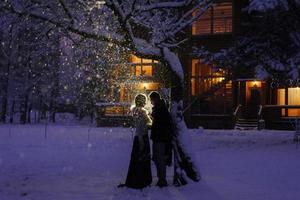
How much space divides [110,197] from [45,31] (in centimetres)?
457

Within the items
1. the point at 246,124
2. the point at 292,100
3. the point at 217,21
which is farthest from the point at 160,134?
the point at 217,21

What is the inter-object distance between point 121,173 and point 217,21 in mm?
25768

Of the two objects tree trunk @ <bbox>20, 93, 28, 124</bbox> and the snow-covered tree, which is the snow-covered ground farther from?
tree trunk @ <bbox>20, 93, 28, 124</bbox>

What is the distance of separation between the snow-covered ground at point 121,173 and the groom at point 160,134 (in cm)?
38

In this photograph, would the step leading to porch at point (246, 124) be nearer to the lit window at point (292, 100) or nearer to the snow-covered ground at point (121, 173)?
the lit window at point (292, 100)

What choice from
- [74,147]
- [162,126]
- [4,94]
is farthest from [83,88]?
[162,126]

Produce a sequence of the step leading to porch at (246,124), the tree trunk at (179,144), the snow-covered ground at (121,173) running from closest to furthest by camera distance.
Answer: the snow-covered ground at (121,173) → the tree trunk at (179,144) → the step leading to porch at (246,124)

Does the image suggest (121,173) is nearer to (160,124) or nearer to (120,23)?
(160,124)

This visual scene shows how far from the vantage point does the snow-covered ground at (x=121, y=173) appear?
32.7 feet

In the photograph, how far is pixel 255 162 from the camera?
15016 mm

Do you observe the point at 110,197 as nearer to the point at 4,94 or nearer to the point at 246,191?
the point at 246,191

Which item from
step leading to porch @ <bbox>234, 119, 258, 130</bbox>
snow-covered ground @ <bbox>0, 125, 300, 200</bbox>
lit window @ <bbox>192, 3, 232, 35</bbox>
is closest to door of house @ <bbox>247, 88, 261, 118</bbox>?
step leading to porch @ <bbox>234, 119, 258, 130</bbox>

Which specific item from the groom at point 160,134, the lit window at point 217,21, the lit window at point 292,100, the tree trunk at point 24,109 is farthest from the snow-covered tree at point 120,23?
the tree trunk at point 24,109

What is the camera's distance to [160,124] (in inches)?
419
